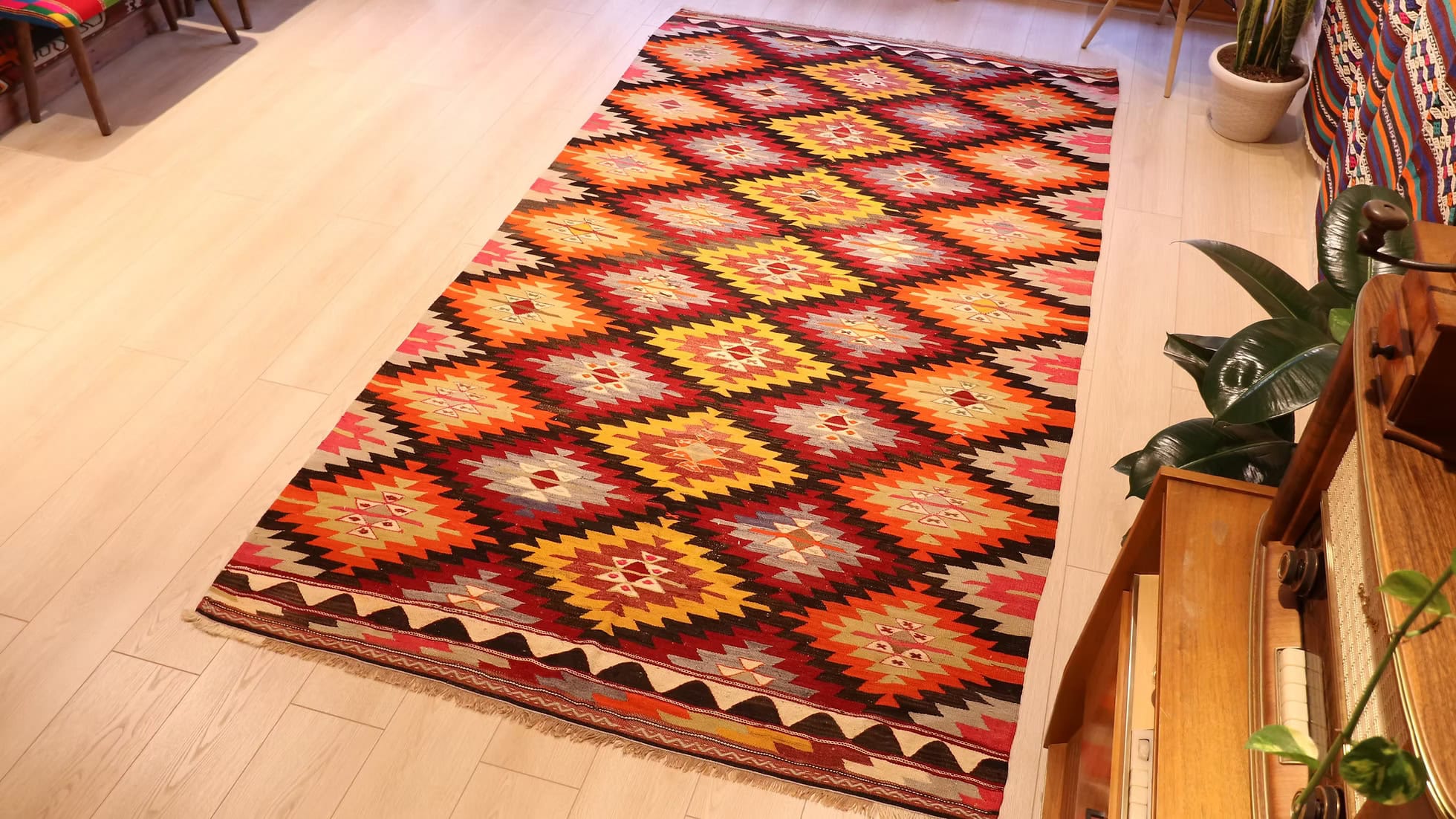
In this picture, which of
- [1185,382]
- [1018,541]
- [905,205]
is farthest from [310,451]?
[1185,382]

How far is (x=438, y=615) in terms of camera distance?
2090 mm

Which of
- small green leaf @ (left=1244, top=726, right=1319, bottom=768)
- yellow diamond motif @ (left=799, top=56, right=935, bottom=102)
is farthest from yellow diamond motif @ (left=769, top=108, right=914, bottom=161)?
small green leaf @ (left=1244, top=726, right=1319, bottom=768)

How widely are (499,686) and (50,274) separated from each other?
1719mm

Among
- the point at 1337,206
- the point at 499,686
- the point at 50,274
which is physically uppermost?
the point at 1337,206

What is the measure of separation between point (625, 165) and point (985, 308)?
44.8 inches

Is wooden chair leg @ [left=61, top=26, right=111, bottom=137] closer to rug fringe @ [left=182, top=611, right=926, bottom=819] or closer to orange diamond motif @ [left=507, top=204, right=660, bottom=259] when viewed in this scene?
orange diamond motif @ [left=507, top=204, right=660, bottom=259]

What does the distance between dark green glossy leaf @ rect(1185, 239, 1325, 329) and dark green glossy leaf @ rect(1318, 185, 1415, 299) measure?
0.08 metres

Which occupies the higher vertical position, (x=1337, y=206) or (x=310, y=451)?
(x=1337, y=206)

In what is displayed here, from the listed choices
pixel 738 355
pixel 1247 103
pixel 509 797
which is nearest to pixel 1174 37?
pixel 1247 103

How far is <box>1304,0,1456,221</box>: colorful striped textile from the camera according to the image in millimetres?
2314

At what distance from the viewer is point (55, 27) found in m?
3.32

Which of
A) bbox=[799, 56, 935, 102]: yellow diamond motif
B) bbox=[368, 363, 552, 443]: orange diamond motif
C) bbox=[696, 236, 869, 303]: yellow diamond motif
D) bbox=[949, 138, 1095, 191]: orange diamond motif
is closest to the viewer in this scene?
bbox=[368, 363, 552, 443]: orange diamond motif

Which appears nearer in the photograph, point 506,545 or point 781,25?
point 506,545

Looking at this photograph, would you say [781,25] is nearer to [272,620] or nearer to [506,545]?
[506,545]
